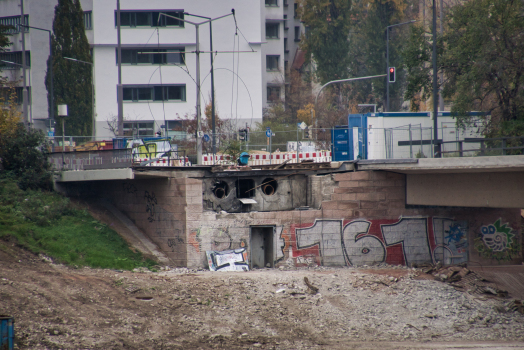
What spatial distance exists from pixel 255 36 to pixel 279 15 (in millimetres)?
14927

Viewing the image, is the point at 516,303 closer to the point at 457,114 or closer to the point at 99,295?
the point at 457,114

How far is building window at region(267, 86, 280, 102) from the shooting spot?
219ft

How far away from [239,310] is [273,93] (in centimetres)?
5174

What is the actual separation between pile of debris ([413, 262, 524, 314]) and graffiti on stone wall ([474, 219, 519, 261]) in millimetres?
2200

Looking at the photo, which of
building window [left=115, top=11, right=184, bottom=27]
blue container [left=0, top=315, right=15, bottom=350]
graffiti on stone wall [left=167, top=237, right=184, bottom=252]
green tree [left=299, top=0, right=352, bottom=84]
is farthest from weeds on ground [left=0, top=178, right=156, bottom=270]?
green tree [left=299, top=0, right=352, bottom=84]

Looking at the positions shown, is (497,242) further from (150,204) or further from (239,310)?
(150,204)

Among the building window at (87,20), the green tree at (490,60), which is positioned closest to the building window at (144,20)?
the building window at (87,20)

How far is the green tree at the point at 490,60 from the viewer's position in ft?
78.3

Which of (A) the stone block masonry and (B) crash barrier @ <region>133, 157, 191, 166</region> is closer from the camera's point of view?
(B) crash barrier @ <region>133, 157, 191, 166</region>

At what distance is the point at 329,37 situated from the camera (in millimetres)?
60375

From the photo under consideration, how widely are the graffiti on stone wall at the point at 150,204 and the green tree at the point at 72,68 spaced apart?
29339mm

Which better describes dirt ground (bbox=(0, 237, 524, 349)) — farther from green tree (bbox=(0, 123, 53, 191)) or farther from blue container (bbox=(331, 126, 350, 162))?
blue container (bbox=(331, 126, 350, 162))

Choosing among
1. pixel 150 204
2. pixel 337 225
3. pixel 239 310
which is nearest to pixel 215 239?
pixel 150 204

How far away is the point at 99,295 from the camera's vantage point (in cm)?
1638
